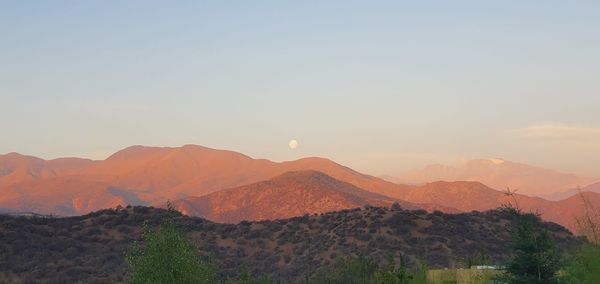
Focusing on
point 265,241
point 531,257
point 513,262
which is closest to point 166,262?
point 513,262

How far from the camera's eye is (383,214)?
68.8 m

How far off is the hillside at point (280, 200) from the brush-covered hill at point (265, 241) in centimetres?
5417

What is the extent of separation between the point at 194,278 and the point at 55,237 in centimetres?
4175

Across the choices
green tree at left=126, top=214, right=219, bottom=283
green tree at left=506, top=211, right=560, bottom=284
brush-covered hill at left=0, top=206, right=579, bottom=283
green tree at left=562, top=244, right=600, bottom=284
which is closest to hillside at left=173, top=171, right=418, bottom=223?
brush-covered hill at left=0, top=206, right=579, bottom=283

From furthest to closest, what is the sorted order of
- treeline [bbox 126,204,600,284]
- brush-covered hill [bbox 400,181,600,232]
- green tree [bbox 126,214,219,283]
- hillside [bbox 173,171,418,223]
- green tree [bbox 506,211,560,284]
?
brush-covered hill [bbox 400,181,600,232] < hillside [bbox 173,171,418,223] < green tree [bbox 126,214,219,283] < green tree [bbox 506,211,560,284] < treeline [bbox 126,204,600,284]

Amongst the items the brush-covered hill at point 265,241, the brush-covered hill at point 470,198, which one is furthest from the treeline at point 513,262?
the brush-covered hill at point 470,198

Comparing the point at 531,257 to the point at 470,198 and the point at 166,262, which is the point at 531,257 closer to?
the point at 166,262

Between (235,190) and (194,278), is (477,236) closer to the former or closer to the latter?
(194,278)

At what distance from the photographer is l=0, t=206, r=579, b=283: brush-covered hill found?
5253 centimetres

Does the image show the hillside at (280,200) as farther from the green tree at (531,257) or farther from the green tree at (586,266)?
the green tree at (586,266)

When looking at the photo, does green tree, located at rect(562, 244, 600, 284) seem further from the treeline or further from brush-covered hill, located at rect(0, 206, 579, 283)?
brush-covered hill, located at rect(0, 206, 579, 283)

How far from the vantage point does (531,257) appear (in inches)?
711

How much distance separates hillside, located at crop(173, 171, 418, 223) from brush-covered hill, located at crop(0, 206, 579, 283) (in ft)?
178

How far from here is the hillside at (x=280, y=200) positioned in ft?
423
